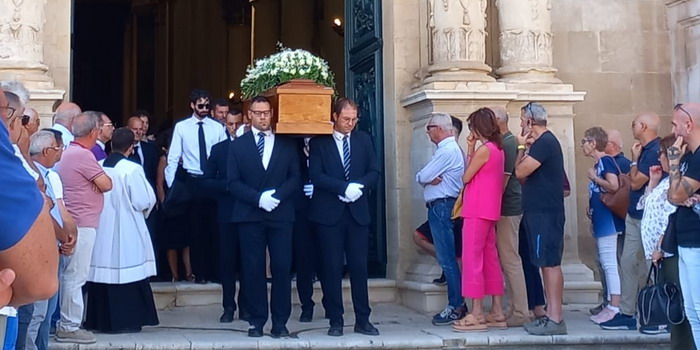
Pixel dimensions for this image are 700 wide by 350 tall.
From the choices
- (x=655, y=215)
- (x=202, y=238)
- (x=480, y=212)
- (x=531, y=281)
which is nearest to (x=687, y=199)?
(x=655, y=215)

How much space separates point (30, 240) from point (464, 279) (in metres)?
5.85

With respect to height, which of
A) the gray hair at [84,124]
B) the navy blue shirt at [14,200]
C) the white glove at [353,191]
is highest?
the gray hair at [84,124]

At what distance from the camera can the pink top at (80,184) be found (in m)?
7.03

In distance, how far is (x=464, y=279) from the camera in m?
7.69

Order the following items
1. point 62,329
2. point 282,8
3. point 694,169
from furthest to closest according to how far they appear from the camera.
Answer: point 282,8, point 62,329, point 694,169

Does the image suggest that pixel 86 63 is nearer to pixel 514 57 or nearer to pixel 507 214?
pixel 514 57

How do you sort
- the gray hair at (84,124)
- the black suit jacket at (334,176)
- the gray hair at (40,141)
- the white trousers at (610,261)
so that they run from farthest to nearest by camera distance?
1. the white trousers at (610,261)
2. the black suit jacket at (334,176)
3. the gray hair at (84,124)
4. the gray hair at (40,141)

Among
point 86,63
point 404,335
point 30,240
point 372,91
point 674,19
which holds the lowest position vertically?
point 404,335

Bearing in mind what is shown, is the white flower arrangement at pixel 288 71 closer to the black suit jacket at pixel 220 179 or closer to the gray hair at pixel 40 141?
the black suit jacket at pixel 220 179

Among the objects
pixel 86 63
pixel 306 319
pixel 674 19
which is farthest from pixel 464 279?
pixel 86 63

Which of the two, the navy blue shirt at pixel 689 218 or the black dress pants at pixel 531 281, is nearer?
the navy blue shirt at pixel 689 218

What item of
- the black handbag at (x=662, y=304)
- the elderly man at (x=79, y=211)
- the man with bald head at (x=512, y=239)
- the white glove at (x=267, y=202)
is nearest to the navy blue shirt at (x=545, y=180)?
the man with bald head at (x=512, y=239)

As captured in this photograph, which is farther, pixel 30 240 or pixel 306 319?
pixel 306 319

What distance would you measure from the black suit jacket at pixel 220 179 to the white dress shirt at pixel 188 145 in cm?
64
